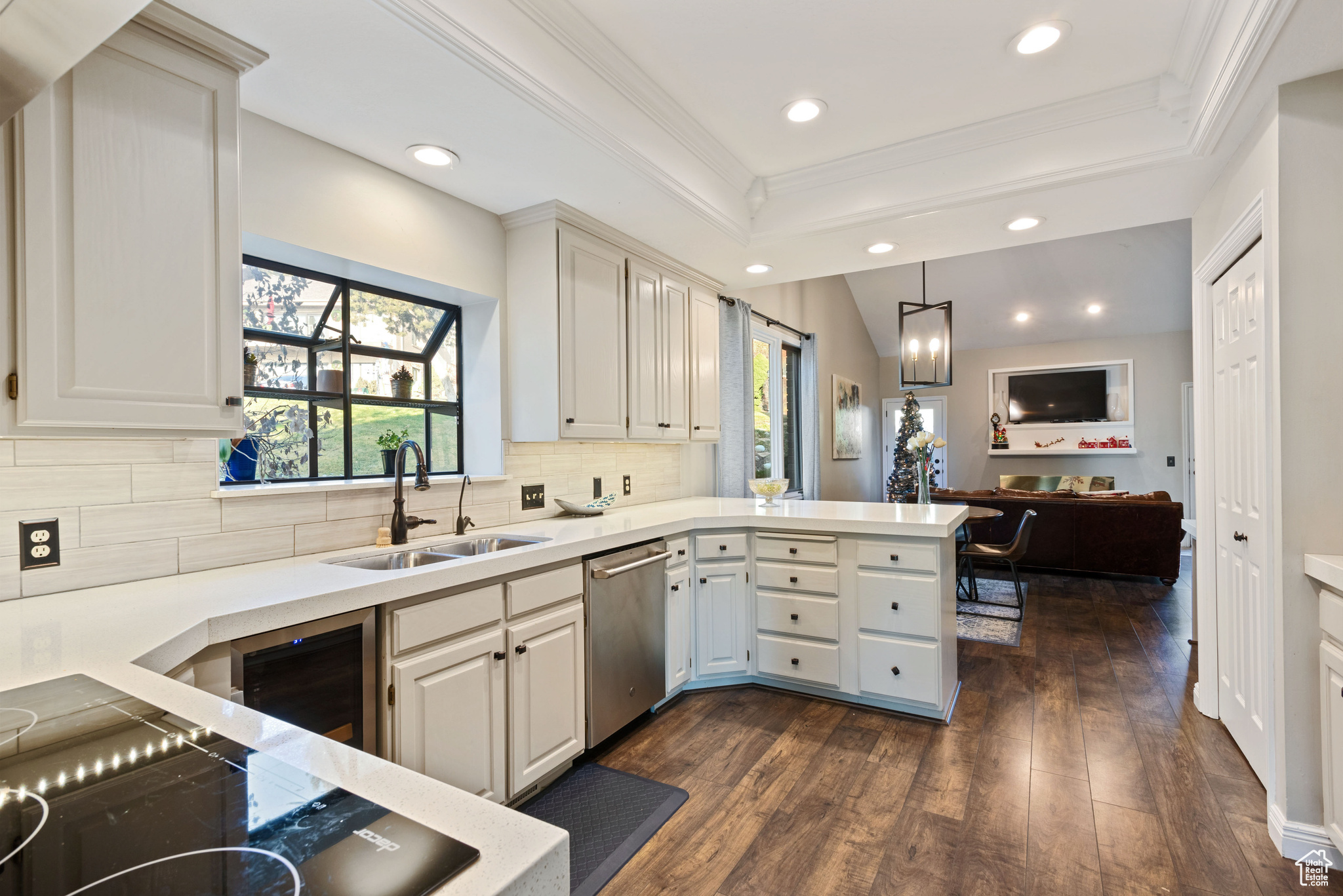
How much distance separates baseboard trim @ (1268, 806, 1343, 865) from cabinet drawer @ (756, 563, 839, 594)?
1594 mm

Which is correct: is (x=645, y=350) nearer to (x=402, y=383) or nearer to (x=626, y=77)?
(x=402, y=383)

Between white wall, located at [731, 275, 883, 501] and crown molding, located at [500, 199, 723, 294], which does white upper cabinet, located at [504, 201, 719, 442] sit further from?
white wall, located at [731, 275, 883, 501]

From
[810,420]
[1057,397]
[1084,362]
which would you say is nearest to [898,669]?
[810,420]

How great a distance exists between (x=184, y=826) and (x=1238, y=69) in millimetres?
2823

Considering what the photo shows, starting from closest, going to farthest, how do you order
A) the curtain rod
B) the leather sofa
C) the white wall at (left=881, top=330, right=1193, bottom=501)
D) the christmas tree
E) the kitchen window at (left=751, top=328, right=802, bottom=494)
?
the curtain rod, the kitchen window at (left=751, top=328, right=802, bottom=494), the leather sofa, the christmas tree, the white wall at (left=881, top=330, right=1193, bottom=501)

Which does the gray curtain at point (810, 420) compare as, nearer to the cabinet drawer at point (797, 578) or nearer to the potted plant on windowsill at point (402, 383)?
the cabinet drawer at point (797, 578)

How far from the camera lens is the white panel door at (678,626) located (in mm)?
2988

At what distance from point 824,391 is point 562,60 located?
16.5ft

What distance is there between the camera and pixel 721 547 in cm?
322

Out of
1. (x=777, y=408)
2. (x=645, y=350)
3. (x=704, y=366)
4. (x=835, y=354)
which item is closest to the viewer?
(x=645, y=350)

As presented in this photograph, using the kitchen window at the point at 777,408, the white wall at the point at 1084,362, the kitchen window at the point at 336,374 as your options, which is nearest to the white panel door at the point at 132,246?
the kitchen window at the point at 336,374

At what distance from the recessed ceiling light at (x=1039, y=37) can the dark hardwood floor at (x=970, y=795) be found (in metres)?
2.61

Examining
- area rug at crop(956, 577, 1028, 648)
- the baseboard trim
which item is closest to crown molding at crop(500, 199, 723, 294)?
area rug at crop(956, 577, 1028, 648)

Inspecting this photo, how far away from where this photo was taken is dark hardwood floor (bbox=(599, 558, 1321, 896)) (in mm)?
1842
